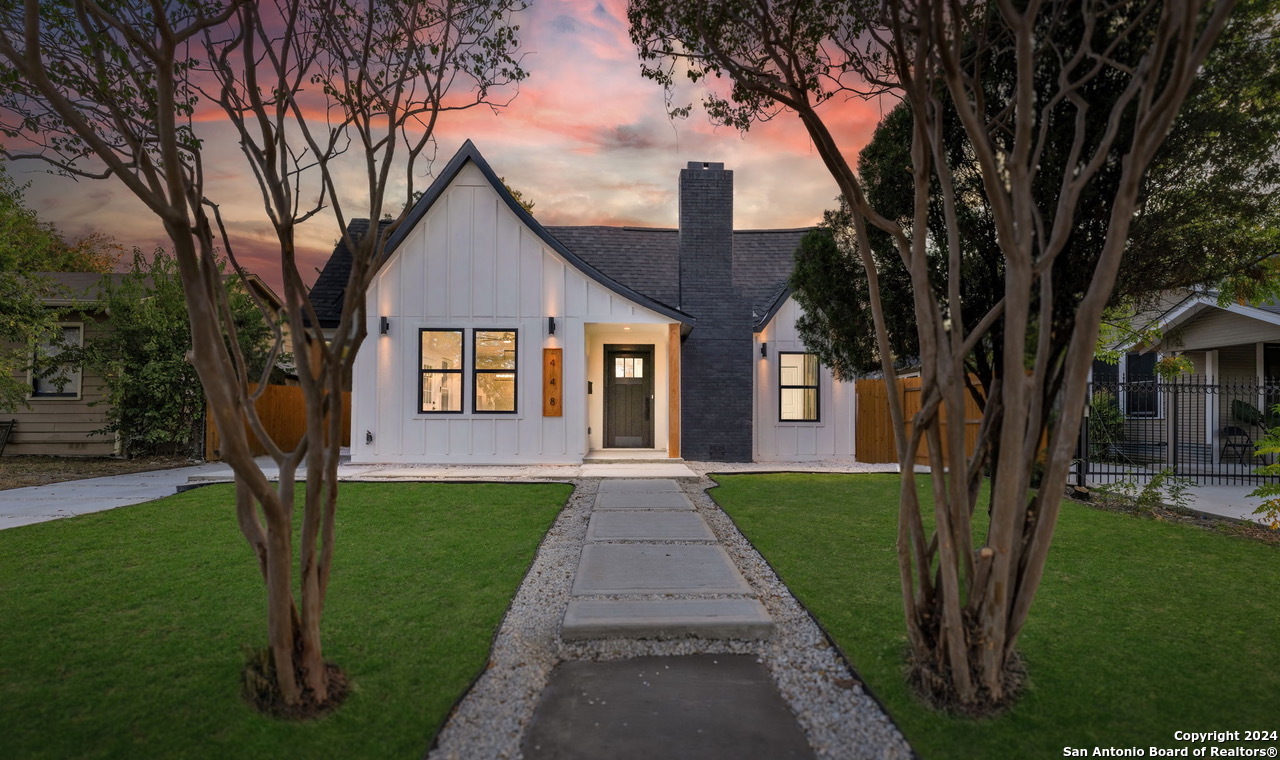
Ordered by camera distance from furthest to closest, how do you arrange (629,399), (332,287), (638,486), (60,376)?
(629,399), (60,376), (332,287), (638,486)

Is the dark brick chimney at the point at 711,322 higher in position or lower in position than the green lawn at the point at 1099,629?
higher

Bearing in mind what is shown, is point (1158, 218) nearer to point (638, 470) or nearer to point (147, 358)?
point (638, 470)

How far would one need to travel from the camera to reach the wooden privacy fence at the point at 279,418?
1370 centimetres

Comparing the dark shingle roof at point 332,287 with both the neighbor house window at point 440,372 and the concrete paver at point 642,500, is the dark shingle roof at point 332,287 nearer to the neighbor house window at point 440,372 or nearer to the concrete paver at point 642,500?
the neighbor house window at point 440,372

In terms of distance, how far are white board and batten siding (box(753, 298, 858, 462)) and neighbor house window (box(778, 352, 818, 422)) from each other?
0.09 metres

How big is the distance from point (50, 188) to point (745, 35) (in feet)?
38.7

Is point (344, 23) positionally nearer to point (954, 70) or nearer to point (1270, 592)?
point (954, 70)

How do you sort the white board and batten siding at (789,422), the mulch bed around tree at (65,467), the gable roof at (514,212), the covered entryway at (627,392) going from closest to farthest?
the mulch bed around tree at (65,467) < the gable roof at (514,212) < the white board and batten siding at (789,422) < the covered entryway at (627,392)

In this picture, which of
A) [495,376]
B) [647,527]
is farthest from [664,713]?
[495,376]

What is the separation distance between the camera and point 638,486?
9375mm

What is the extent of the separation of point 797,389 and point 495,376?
19.6ft

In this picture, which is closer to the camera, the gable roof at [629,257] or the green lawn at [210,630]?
the green lawn at [210,630]

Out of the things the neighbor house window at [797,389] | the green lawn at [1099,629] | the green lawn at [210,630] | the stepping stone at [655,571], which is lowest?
the green lawn at [1099,629]

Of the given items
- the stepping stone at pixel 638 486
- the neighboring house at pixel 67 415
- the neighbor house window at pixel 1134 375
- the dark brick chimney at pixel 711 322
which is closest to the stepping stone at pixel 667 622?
the stepping stone at pixel 638 486
